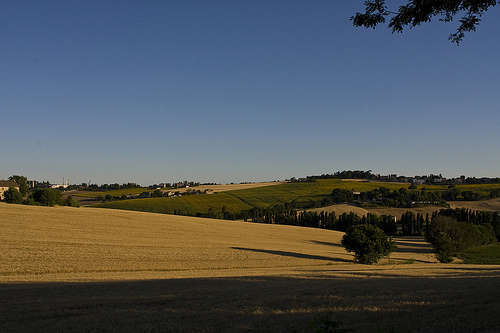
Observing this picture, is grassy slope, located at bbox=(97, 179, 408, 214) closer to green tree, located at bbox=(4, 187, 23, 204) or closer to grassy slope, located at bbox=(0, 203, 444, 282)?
green tree, located at bbox=(4, 187, 23, 204)

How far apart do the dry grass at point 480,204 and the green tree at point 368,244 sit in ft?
391

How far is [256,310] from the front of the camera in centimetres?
1405

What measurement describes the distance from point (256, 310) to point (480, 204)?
178940mm

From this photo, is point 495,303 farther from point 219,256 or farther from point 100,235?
point 100,235

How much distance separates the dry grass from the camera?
15625cm

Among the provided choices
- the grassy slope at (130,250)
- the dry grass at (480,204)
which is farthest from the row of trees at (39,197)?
the dry grass at (480,204)

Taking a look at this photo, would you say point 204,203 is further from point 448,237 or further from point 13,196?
point 448,237

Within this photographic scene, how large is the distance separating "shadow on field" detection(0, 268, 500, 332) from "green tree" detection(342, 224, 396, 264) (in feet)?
128

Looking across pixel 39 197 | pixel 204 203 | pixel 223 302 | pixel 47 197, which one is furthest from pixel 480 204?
pixel 223 302

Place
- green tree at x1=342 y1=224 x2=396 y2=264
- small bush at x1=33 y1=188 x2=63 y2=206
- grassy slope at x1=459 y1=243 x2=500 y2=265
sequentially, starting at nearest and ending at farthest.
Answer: green tree at x1=342 y1=224 x2=396 y2=264 → grassy slope at x1=459 y1=243 x2=500 y2=265 → small bush at x1=33 y1=188 x2=63 y2=206

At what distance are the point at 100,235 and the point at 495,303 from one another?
57163mm

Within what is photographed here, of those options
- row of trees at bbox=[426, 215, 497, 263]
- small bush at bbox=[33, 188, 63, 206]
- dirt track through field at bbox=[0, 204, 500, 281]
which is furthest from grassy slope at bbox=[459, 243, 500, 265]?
small bush at bbox=[33, 188, 63, 206]

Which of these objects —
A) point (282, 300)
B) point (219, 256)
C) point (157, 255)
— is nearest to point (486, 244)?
point (219, 256)

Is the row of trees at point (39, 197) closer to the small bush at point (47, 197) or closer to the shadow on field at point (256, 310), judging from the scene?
the small bush at point (47, 197)
